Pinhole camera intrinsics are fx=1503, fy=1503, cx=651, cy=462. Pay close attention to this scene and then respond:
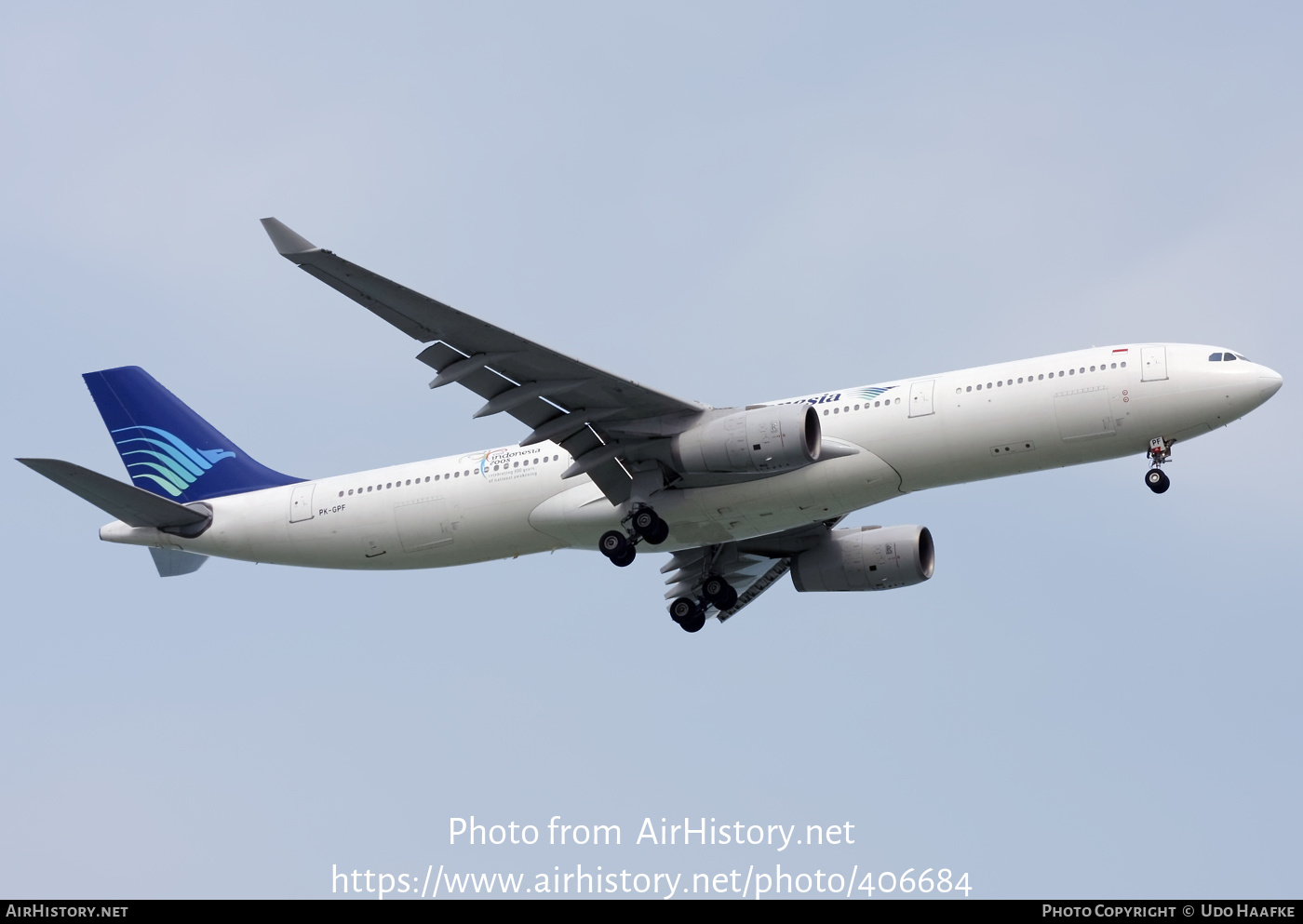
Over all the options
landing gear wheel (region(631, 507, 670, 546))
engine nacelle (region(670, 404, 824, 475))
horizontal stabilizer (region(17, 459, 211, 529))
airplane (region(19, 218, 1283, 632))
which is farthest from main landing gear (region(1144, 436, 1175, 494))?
horizontal stabilizer (region(17, 459, 211, 529))

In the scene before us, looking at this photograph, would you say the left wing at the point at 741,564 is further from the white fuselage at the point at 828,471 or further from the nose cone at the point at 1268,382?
the nose cone at the point at 1268,382

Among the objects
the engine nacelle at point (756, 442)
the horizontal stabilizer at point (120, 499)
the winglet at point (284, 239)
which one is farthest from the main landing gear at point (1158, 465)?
the horizontal stabilizer at point (120, 499)

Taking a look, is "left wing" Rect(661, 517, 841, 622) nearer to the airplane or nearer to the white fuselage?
the airplane

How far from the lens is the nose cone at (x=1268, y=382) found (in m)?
30.6

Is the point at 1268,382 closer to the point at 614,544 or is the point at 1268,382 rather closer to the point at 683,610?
the point at 614,544

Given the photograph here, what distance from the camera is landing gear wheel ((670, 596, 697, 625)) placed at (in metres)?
38.5

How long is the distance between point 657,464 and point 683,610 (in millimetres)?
6493

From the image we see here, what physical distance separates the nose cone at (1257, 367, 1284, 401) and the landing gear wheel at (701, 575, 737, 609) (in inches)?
547

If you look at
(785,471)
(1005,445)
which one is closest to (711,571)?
(785,471)

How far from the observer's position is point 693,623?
3862cm

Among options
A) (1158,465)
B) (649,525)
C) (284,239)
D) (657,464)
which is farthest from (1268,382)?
(284,239)

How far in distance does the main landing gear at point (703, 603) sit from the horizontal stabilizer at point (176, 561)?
12020mm

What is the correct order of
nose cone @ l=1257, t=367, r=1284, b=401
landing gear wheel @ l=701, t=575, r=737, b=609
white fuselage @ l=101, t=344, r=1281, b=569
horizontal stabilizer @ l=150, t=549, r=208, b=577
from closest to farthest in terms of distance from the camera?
nose cone @ l=1257, t=367, r=1284, b=401 < white fuselage @ l=101, t=344, r=1281, b=569 < horizontal stabilizer @ l=150, t=549, r=208, b=577 < landing gear wheel @ l=701, t=575, r=737, b=609
